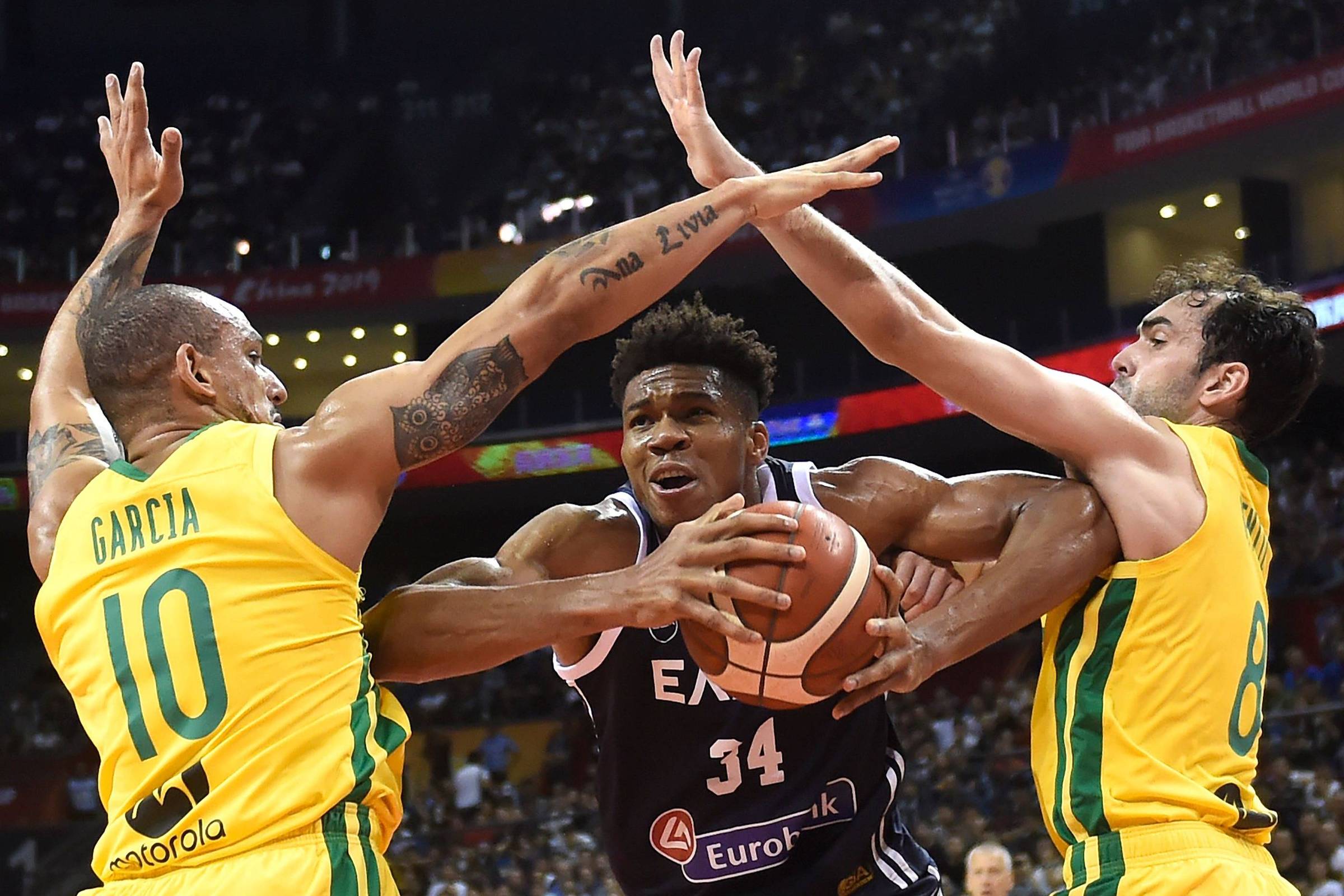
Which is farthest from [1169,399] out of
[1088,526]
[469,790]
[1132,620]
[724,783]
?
[469,790]

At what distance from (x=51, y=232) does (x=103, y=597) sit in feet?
68.5

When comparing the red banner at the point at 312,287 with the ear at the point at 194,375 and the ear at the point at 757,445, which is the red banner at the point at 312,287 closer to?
the ear at the point at 757,445

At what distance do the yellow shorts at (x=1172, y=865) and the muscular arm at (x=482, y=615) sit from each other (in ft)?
4.17

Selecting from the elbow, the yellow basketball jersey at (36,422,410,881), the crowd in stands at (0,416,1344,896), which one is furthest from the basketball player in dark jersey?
the crowd in stands at (0,416,1344,896)

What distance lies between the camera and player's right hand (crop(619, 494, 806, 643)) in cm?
304

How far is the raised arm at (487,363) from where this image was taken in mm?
3039

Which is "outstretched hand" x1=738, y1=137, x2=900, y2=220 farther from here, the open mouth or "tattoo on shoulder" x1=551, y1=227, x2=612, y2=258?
the open mouth

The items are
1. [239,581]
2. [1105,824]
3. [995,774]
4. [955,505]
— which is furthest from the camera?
[995,774]

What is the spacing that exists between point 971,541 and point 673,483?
2.70 ft

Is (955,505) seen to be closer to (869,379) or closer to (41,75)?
(869,379)

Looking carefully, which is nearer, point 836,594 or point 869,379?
point 836,594

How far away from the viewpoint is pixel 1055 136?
18.3m

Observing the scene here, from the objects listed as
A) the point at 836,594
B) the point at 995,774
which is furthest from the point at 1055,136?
the point at 836,594

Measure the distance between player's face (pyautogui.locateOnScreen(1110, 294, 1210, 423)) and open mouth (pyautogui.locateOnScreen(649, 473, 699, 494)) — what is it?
3.93 feet
